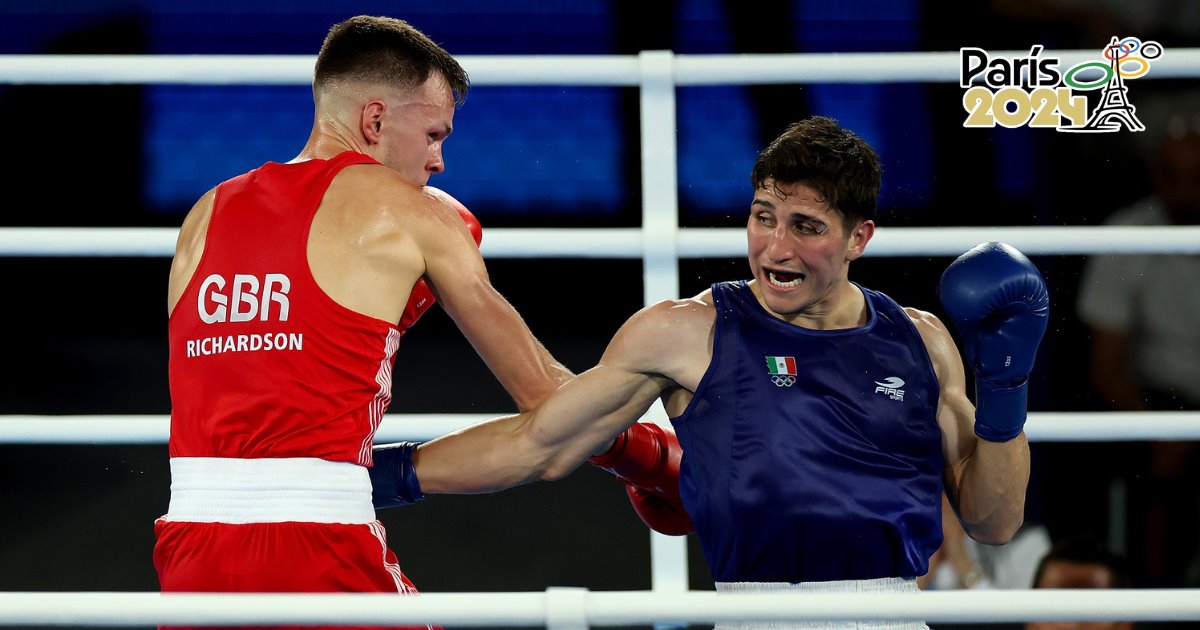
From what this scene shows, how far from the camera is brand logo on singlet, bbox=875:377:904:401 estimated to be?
2025 millimetres

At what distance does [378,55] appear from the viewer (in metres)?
2.19

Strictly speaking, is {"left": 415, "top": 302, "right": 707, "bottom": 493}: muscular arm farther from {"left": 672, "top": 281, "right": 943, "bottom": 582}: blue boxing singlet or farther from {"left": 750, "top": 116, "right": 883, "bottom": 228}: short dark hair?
{"left": 750, "top": 116, "right": 883, "bottom": 228}: short dark hair

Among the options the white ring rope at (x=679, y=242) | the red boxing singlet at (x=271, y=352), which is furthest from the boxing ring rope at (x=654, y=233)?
the red boxing singlet at (x=271, y=352)

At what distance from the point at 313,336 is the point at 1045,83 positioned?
167cm

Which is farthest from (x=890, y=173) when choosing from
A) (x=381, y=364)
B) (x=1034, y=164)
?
(x=381, y=364)

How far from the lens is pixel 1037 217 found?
14.6 ft

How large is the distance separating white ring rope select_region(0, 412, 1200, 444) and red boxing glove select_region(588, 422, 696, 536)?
290 mm

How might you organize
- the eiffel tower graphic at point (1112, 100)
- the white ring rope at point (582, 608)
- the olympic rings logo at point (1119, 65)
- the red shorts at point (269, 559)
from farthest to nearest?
the eiffel tower graphic at point (1112, 100), the olympic rings logo at point (1119, 65), the red shorts at point (269, 559), the white ring rope at point (582, 608)

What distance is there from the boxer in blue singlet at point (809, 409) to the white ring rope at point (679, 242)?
0.26 metres

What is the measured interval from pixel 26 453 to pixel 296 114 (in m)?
Answer: 1.48

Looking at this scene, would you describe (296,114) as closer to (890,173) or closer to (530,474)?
(890,173)

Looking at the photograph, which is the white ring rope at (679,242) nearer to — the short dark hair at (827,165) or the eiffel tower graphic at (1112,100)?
the short dark hair at (827,165)

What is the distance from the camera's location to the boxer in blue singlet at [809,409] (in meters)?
1.94

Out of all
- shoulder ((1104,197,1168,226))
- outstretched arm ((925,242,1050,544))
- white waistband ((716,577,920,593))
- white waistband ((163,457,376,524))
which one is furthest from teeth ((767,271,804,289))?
shoulder ((1104,197,1168,226))
